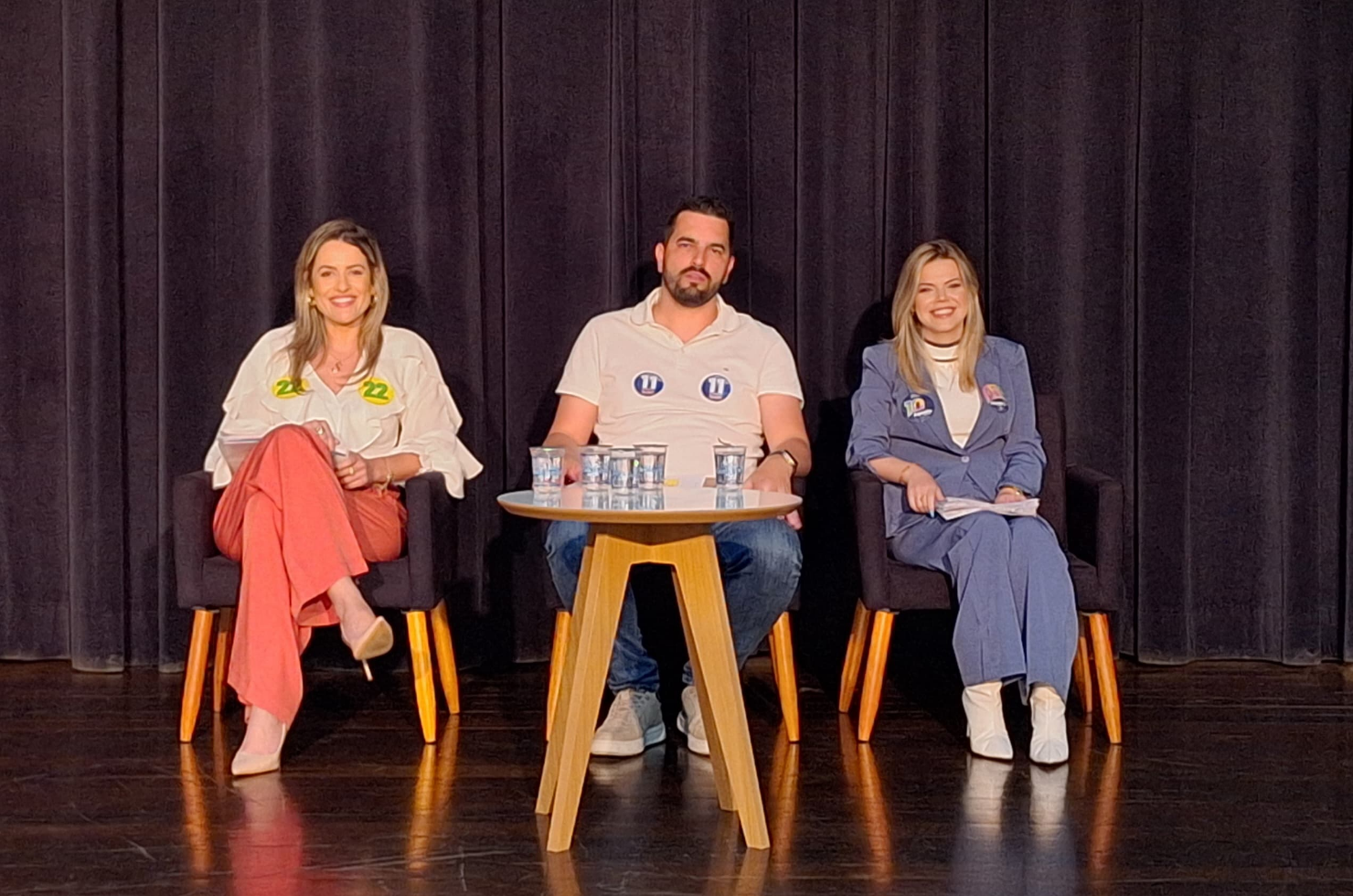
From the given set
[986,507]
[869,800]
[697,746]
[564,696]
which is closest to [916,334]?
[986,507]

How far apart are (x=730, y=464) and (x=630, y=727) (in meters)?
0.74

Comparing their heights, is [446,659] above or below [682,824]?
above

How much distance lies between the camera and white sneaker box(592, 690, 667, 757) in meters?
3.22

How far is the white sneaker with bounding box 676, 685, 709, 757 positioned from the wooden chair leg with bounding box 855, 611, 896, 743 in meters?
0.37

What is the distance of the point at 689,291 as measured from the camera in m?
3.60

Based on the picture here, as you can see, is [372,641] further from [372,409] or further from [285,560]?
[372,409]

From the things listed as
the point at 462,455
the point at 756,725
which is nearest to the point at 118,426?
the point at 462,455

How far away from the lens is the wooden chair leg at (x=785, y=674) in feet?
11.0

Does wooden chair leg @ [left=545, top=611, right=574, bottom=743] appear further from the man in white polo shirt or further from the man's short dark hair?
the man's short dark hair

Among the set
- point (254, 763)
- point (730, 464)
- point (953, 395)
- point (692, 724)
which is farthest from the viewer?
point (953, 395)

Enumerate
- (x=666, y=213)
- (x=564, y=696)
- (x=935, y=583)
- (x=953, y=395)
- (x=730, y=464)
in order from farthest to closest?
(x=666, y=213) → (x=953, y=395) → (x=935, y=583) → (x=730, y=464) → (x=564, y=696)

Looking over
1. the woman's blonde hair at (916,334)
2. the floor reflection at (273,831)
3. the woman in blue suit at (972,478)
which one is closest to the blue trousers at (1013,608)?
the woman in blue suit at (972,478)

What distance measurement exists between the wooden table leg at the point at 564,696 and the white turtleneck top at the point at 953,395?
126 centimetres

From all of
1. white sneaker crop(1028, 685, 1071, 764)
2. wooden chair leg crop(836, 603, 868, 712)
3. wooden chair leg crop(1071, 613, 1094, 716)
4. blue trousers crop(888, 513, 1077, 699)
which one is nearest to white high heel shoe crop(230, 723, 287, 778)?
wooden chair leg crop(836, 603, 868, 712)
